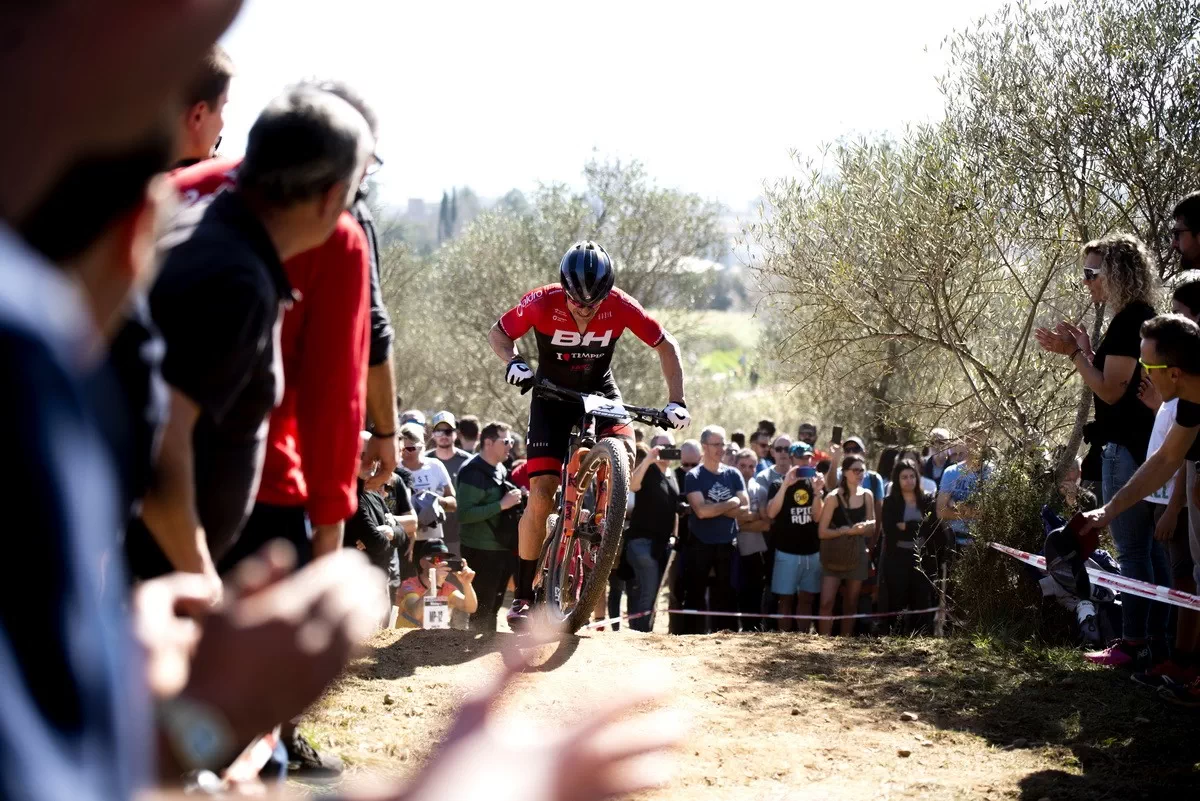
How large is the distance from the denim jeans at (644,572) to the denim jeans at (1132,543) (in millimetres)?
5053

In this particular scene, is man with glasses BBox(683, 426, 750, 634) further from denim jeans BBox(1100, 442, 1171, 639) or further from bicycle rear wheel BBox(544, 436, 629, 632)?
denim jeans BBox(1100, 442, 1171, 639)

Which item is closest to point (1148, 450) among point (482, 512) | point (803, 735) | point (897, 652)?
point (897, 652)

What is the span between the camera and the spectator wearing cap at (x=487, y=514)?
10.3 metres

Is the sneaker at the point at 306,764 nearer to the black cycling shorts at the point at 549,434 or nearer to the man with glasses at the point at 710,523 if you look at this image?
the black cycling shorts at the point at 549,434

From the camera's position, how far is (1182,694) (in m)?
6.33

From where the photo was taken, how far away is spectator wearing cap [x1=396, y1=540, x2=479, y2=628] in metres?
9.71

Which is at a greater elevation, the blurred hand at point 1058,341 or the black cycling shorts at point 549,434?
the blurred hand at point 1058,341

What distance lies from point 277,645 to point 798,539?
11100mm

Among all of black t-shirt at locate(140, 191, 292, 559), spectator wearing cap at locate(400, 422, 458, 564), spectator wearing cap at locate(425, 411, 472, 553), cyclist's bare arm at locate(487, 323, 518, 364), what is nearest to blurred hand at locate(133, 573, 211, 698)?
black t-shirt at locate(140, 191, 292, 559)

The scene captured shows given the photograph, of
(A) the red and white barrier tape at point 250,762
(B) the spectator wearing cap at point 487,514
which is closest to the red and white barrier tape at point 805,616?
(B) the spectator wearing cap at point 487,514

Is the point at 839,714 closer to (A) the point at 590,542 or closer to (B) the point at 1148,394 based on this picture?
(A) the point at 590,542

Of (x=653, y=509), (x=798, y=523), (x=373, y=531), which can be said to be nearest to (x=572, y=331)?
A: (x=373, y=531)

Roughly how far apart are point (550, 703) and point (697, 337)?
3326 centimetres

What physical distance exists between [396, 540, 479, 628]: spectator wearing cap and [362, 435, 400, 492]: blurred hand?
5206 millimetres
